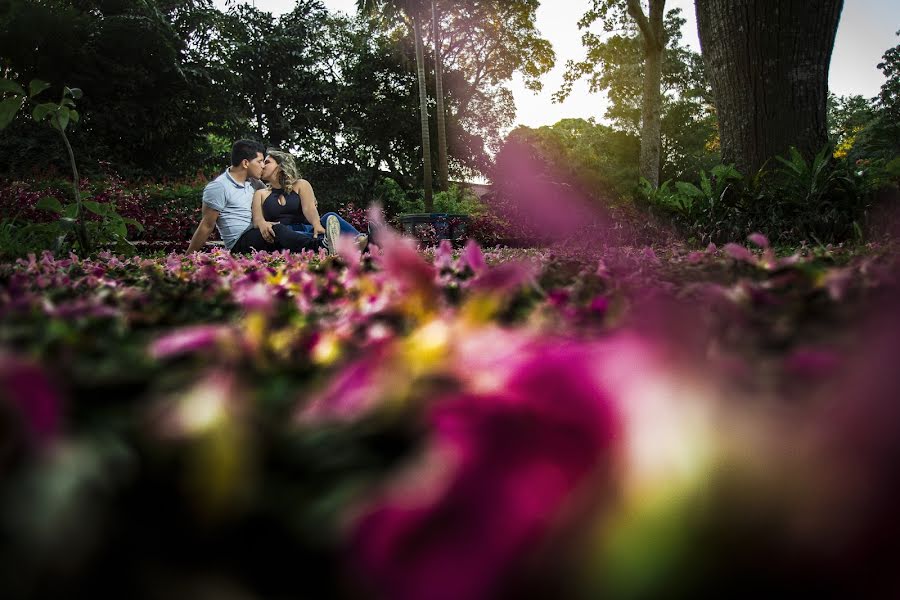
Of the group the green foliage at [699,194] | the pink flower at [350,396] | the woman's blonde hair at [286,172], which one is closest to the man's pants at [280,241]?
the woman's blonde hair at [286,172]

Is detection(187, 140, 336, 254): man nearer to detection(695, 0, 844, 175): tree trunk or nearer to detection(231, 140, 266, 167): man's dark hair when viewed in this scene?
detection(231, 140, 266, 167): man's dark hair

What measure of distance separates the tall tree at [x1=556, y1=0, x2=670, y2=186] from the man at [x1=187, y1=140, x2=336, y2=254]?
40.7ft

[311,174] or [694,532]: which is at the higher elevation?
[311,174]

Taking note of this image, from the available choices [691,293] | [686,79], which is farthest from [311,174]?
[691,293]

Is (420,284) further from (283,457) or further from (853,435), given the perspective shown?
(853,435)

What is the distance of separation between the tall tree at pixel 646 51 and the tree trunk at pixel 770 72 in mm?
9830

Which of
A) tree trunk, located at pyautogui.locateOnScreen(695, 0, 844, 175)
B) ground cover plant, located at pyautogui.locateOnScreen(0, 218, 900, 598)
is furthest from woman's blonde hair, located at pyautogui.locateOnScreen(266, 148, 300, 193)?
ground cover plant, located at pyautogui.locateOnScreen(0, 218, 900, 598)

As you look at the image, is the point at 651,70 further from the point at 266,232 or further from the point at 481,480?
the point at 481,480

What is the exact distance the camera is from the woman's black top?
748 centimetres

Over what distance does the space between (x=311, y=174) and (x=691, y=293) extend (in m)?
29.0

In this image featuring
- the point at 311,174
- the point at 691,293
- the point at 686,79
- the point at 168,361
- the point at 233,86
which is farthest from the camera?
the point at 686,79

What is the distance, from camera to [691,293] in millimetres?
1113

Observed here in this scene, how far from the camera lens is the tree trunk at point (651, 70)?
17266mm

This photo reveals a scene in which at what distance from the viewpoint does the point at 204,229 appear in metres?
6.11
